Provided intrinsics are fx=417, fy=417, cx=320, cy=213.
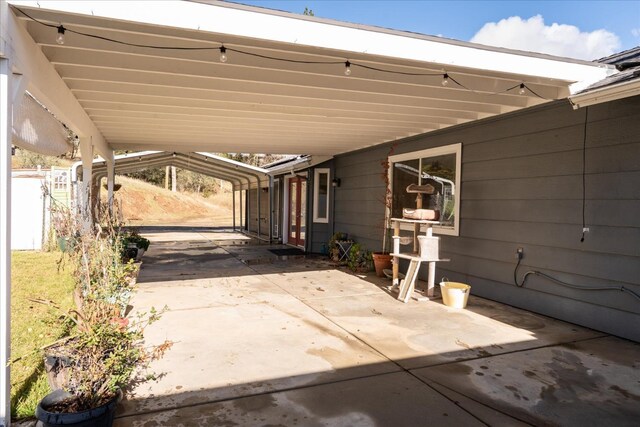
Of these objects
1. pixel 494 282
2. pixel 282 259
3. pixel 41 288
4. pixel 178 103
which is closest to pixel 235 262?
pixel 282 259

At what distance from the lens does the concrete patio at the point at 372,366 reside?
8.40ft

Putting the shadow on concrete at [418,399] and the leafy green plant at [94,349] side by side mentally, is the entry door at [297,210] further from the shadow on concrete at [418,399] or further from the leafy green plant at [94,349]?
the leafy green plant at [94,349]

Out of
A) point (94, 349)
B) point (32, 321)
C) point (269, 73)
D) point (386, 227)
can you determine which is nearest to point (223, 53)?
point (269, 73)

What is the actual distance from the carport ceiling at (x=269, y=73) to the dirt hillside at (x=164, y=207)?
794 inches

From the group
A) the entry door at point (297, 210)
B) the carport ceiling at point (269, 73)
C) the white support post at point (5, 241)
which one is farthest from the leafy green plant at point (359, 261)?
the white support post at point (5, 241)

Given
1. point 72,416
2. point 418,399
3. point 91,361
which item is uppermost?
point 91,361

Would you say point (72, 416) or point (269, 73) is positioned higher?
point (269, 73)

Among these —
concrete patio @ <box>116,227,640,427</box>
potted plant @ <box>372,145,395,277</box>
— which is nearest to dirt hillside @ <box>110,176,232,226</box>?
potted plant @ <box>372,145,395,277</box>

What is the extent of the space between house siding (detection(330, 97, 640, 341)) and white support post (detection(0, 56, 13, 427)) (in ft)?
16.1

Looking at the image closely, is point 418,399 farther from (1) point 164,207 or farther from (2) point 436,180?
(1) point 164,207

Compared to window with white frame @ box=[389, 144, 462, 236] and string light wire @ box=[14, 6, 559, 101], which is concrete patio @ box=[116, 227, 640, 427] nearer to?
window with white frame @ box=[389, 144, 462, 236]

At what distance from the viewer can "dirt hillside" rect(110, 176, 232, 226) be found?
88.0 ft

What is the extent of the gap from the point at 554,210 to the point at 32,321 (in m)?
5.77

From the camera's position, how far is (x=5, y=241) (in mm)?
2291
